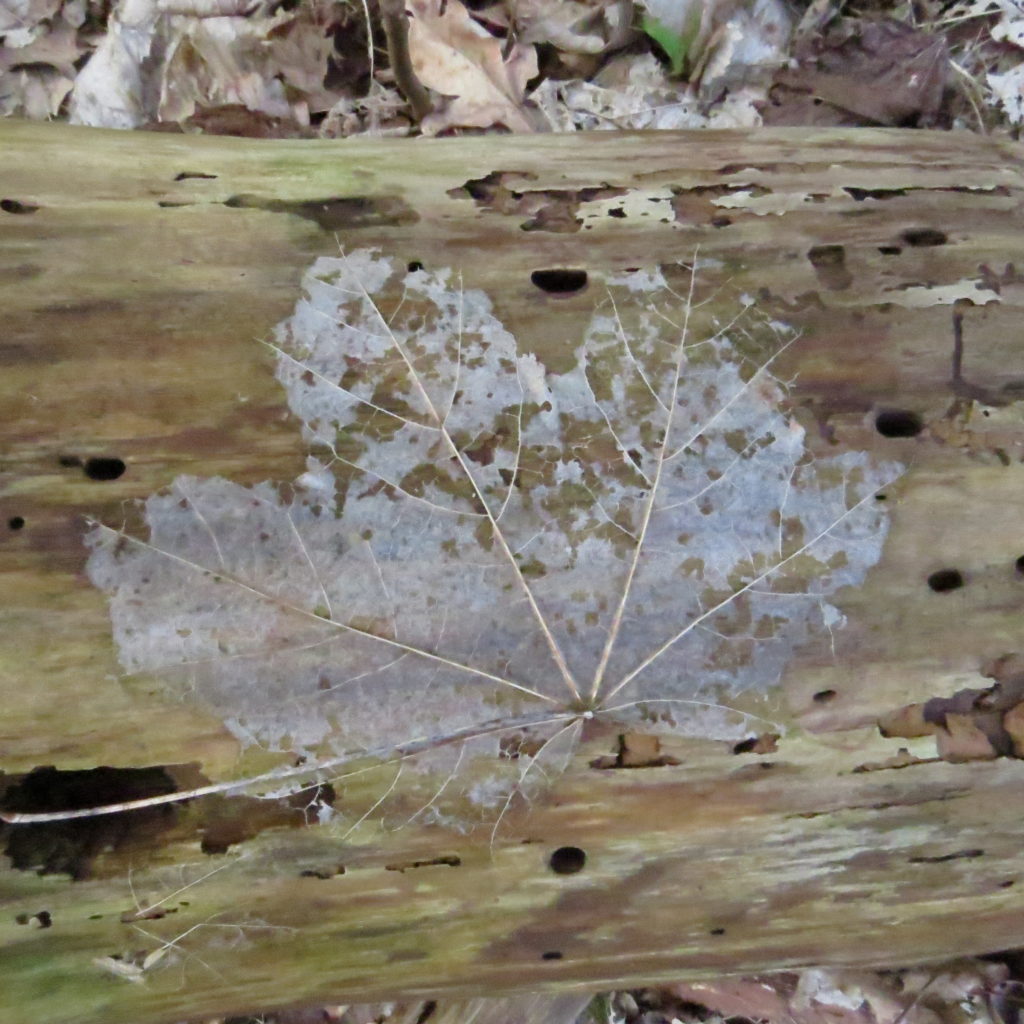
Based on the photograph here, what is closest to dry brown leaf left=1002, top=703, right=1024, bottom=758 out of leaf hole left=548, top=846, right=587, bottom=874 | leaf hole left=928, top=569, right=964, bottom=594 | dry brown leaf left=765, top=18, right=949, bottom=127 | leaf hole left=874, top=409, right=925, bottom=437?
leaf hole left=928, top=569, right=964, bottom=594

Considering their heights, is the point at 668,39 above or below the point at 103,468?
above

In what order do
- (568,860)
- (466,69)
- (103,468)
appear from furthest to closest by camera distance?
1. (466,69)
2. (568,860)
3. (103,468)

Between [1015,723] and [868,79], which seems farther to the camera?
[868,79]

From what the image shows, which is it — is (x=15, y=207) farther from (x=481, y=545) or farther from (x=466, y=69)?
(x=466, y=69)

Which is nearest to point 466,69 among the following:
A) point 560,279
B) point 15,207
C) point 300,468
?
point 560,279

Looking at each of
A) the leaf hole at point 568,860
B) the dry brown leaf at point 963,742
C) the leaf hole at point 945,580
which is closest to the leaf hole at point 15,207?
the leaf hole at point 568,860

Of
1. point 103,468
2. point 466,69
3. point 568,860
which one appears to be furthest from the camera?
point 466,69
